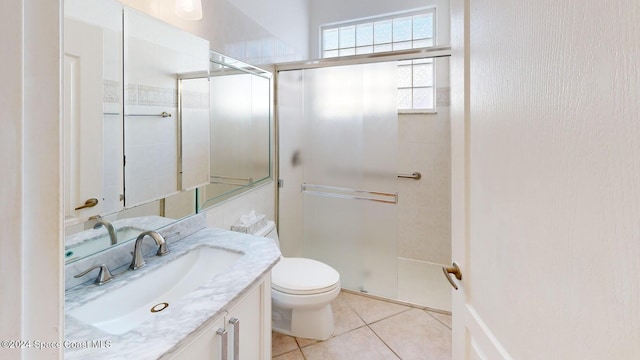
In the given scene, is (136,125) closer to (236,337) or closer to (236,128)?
(236,128)

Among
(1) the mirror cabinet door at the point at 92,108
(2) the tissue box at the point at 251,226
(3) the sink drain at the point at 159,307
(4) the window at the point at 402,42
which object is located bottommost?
(3) the sink drain at the point at 159,307

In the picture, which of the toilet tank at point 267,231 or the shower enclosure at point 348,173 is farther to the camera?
the shower enclosure at point 348,173

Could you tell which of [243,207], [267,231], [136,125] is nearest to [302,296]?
[267,231]

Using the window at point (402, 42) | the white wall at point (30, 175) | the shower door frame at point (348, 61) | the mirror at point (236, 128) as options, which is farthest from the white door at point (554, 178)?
the window at point (402, 42)

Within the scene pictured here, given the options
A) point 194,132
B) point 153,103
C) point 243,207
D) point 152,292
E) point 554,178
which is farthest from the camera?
point 243,207

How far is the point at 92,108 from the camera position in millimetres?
1015

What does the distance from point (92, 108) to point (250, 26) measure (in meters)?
1.31

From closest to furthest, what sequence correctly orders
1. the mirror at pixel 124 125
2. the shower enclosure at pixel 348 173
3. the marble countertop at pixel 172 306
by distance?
the marble countertop at pixel 172 306 < the mirror at pixel 124 125 < the shower enclosure at pixel 348 173

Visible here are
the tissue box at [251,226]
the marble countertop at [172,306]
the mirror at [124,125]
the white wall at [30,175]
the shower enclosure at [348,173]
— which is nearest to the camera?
the white wall at [30,175]

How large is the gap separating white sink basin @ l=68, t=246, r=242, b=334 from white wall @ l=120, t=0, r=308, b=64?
1.04 metres

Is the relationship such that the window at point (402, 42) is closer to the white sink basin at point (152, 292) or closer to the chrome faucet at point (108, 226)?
the white sink basin at point (152, 292)

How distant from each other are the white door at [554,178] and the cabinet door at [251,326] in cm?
72

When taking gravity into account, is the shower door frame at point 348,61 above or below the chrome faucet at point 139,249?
above

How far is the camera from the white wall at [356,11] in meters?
2.73
